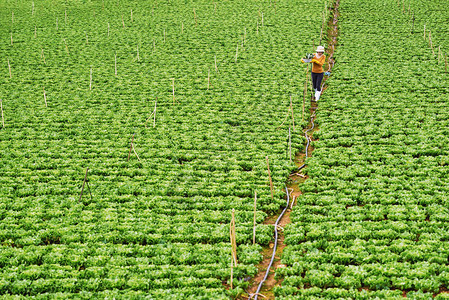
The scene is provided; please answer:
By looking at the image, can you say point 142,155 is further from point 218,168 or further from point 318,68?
point 318,68

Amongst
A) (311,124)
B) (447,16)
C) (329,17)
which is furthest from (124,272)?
(447,16)

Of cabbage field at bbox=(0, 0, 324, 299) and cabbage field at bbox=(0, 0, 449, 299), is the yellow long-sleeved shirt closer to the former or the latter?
cabbage field at bbox=(0, 0, 449, 299)

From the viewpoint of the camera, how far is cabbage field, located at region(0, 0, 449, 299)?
1075 cm

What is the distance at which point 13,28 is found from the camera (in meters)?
43.8

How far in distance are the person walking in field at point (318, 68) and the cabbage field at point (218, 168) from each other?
110 centimetres

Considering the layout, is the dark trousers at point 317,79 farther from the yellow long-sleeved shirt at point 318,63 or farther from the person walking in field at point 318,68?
the yellow long-sleeved shirt at point 318,63

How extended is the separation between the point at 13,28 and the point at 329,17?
3880cm

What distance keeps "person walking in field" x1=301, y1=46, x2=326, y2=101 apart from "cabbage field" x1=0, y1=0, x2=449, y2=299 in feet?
3.61

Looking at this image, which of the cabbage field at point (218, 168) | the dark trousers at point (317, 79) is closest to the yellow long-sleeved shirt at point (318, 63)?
the dark trousers at point (317, 79)

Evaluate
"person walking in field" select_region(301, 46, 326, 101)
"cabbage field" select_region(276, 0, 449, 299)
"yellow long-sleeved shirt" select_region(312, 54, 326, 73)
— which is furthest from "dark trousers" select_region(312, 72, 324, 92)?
"cabbage field" select_region(276, 0, 449, 299)

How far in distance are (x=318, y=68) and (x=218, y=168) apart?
1104 centimetres

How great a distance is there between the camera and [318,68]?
23688 mm

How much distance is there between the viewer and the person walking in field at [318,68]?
76.1ft

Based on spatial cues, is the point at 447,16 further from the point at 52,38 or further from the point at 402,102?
the point at 52,38
